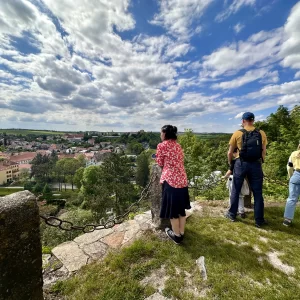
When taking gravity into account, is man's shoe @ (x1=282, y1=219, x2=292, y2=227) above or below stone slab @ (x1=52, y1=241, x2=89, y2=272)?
above

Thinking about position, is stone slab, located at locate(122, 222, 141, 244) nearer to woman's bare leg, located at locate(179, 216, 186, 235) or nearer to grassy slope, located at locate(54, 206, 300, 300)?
grassy slope, located at locate(54, 206, 300, 300)

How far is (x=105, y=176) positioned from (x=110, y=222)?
15997 mm

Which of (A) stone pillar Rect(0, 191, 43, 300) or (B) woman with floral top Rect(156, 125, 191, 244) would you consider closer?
(A) stone pillar Rect(0, 191, 43, 300)

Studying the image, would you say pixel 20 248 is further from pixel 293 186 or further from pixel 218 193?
pixel 218 193

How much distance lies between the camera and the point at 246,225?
11.6 feet

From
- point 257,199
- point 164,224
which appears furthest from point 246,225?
point 164,224

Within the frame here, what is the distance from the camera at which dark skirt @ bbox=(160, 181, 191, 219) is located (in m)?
2.82

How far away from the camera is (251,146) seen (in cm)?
329

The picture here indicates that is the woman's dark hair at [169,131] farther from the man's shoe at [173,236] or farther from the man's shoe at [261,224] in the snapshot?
the man's shoe at [261,224]

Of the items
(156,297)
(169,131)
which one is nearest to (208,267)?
(156,297)

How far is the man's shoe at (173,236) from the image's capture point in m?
2.89

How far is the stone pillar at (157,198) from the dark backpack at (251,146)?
160 cm

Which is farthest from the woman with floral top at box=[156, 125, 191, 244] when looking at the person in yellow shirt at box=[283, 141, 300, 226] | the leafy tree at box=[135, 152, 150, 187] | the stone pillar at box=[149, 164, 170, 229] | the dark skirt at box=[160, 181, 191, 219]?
the leafy tree at box=[135, 152, 150, 187]

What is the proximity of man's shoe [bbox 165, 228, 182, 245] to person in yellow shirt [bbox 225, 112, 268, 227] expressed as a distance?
1.51 metres
